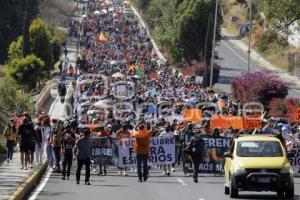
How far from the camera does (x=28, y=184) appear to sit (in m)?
24.9

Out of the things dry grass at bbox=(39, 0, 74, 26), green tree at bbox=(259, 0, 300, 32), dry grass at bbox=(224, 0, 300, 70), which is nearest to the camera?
green tree at bbox=(259, 0, 300, 32)

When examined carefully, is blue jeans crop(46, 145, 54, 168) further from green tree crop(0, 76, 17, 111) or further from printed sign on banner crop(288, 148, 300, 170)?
green tree crop(0, 76, 17, 111)

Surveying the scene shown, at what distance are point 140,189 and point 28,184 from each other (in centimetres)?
287

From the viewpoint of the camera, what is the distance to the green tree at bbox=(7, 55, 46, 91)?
6562 centimetres

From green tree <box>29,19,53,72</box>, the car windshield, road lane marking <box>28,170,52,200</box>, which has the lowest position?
road lane marking <box>28,170,52,200</box>

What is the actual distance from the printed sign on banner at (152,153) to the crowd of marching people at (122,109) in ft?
0.80

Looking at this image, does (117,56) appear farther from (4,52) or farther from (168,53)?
(4,52)

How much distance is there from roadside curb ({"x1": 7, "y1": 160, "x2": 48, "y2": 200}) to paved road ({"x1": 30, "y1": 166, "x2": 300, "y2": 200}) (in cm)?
36

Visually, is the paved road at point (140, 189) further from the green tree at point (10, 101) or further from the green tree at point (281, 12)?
the green tree at point (281, 12)

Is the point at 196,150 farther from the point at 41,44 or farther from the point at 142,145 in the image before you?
the point at 41,44

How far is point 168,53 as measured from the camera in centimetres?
10088

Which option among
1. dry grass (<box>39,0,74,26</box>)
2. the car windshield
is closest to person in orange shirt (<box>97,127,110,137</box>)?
the car windshield

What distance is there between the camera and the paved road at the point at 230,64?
95438mm

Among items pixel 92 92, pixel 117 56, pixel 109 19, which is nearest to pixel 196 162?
pixel 92 92
